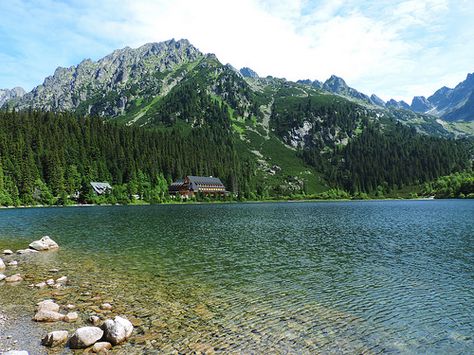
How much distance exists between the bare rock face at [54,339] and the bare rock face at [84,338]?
2.01ft

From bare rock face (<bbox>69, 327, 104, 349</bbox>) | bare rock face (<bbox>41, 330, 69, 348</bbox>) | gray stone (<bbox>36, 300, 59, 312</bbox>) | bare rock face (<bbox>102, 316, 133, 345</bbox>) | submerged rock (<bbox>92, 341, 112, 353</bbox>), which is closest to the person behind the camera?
submerged rock (<bbox>92, 341, 112, 353</bbox>)

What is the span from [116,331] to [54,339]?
2830 millimetres

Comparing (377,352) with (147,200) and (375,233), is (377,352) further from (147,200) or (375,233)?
(147,200)

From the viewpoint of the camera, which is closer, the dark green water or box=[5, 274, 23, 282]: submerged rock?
the dark green water

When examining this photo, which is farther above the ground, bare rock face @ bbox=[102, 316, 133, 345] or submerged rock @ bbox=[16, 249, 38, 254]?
bare rock face @ bbox=[102, 316, 133, 345]

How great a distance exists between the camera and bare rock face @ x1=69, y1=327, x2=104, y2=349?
15500 millimetres

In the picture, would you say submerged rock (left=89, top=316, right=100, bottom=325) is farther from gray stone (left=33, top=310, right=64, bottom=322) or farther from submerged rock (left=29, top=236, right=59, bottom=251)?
submerged rock (left=29, top=236, right=59, bottom=251)

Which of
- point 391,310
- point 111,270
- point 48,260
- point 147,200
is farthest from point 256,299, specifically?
point 147,200

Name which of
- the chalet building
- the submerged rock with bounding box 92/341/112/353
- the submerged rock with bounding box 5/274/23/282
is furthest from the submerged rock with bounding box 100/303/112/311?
the chalet building

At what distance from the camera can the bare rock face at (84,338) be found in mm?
15500

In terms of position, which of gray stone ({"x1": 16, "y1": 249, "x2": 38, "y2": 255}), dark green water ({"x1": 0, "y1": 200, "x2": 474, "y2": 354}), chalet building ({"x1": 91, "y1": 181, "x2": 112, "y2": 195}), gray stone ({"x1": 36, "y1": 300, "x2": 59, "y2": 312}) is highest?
chalet building ({"x1": 91, "y1": 181, "x2": 112, "y2": 195})

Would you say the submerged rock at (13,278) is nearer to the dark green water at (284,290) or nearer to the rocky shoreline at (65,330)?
the dark green water at (284,290)

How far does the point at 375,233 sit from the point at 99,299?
51.4 meters

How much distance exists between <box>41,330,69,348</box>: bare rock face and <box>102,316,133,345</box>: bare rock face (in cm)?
184
